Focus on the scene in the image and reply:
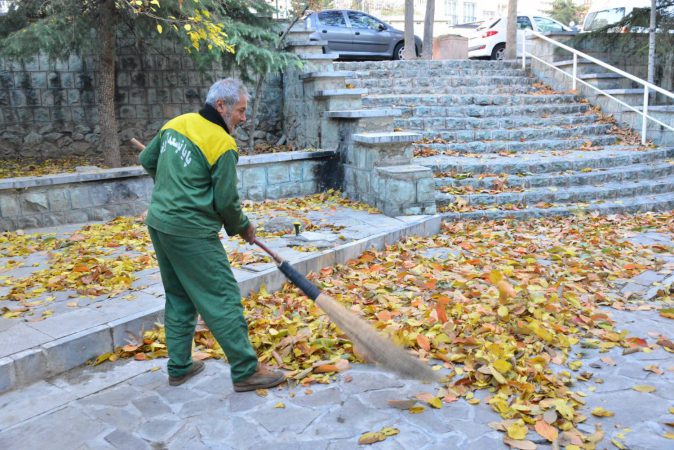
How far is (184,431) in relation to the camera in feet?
10.4

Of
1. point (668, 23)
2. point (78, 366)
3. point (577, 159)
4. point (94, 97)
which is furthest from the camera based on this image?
point (668, 23)

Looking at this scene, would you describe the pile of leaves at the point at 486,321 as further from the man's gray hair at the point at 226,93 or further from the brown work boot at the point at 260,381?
the man's gray hair at the point at 226,93

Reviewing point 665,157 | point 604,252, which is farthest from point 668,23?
point 604,252

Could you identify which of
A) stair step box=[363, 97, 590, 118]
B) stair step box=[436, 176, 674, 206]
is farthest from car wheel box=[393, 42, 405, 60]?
stair step box=[436, 176, 674, 206]

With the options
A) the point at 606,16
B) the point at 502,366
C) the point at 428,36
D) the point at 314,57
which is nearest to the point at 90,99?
the point at 314,57

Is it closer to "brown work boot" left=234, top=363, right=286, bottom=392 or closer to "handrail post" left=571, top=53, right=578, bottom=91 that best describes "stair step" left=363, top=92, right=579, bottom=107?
"handrail post" left=571, top=53, right=578, bottom=91

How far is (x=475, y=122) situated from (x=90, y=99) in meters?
7.18

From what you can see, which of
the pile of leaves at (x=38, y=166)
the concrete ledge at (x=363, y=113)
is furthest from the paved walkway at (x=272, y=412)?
the pile of leaves at (x=38, y=166)

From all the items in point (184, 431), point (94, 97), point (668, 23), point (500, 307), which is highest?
point (668, 23)

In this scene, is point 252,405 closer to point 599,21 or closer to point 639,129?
point 639,129

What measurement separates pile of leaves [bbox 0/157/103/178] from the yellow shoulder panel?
6.70 meters

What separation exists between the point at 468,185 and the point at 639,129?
4.77 metres

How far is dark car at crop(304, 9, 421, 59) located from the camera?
1484cm

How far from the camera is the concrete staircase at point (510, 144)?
824 centimetres
